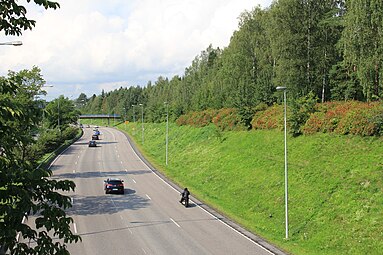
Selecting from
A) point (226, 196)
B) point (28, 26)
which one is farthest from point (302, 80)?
point (28, 26)

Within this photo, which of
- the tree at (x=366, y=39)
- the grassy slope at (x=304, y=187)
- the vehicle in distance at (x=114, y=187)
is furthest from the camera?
the vehicle in distance at (x=114, y=187)

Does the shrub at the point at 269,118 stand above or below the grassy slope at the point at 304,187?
above

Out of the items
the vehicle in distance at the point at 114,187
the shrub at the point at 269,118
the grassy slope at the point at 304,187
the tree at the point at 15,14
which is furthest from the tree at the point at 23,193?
the shrub at the point at 269,118

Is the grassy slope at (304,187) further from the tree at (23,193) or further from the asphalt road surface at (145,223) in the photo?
the tree at (23,193)

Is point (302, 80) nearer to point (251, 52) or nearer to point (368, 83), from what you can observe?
point (368, 83)

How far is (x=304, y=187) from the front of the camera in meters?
28.1

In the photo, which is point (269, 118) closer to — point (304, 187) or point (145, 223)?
point (304, 187)

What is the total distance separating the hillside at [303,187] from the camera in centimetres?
2120

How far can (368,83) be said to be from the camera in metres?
29.3

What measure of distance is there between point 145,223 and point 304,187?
11.8 metres

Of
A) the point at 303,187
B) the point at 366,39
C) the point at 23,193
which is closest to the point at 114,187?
the point at 303,187

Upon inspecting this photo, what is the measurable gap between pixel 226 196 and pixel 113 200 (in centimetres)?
952

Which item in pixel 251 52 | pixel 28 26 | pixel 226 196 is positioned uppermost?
pixel 251 52

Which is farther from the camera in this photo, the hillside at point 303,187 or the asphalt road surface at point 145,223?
the hillside at point 303,187
